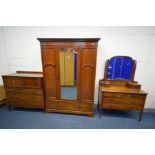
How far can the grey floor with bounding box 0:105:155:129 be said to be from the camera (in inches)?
89.6

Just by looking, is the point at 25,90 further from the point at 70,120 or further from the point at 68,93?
the point at 70,120

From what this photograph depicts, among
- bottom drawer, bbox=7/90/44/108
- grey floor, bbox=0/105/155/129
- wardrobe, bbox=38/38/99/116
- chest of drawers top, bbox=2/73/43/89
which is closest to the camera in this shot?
wardrobe, bbox=38/38/99/116

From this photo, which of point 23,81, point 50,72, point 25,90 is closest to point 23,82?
point 23,81

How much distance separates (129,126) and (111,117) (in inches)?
17.1

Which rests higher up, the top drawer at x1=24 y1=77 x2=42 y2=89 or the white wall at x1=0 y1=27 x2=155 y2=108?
the white wall at x1=0 y1=27 x2=155 y2=108

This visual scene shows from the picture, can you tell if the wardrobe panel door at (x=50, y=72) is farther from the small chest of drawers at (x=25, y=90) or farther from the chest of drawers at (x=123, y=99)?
the chest of drawers at (x=123, y=99)

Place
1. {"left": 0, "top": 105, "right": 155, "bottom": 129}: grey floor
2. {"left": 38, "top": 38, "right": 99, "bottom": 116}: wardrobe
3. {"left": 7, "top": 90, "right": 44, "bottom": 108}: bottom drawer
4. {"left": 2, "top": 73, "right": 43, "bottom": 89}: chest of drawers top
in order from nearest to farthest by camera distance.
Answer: {"left": 38, "top": 38, "right": 99, "bottom": 116}: wardrobe, {"left": 0, "top": 105, "right": 155, "bottom": 129}: grey floor, {"left": 2, "top": 73, "right": 43, "bottom": 89}: chest of drawers top, {"left": 7, "top": 90, "right": 44, "bottom": 108}: bottom drawer

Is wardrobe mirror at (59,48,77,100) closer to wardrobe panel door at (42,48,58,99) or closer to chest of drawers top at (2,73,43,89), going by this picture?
wardrobe panel door at (42,48,58,99)

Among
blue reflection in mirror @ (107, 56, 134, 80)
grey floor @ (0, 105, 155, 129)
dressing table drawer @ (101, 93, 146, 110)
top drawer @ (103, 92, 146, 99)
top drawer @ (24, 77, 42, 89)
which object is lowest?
grey floor @ (0, 105, 155, 129)

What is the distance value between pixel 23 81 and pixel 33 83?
9.5 inches

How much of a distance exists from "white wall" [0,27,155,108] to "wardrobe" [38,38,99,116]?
590 millimetres

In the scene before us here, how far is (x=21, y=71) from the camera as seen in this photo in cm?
300

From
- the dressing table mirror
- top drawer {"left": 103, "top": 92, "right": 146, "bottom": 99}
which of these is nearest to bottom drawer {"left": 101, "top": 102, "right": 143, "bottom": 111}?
the dressing table mirror

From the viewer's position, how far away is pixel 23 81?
8.23 feet
